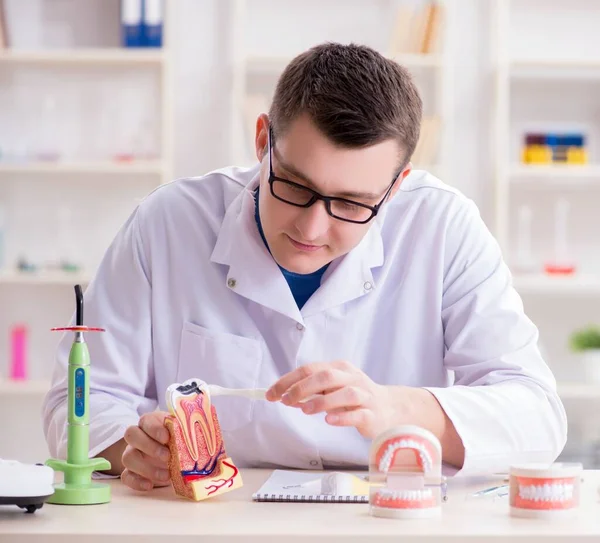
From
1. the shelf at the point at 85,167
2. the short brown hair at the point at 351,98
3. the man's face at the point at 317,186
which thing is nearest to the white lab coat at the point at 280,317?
the man's face at the point at 317,186

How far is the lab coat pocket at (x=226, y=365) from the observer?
1.59 meters

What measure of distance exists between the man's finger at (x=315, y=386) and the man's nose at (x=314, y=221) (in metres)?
0.27

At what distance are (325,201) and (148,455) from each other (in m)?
0.42

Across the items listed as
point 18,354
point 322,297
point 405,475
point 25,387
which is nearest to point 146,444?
point 405,475

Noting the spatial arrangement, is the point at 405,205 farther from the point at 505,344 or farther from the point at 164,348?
the point at 164,348

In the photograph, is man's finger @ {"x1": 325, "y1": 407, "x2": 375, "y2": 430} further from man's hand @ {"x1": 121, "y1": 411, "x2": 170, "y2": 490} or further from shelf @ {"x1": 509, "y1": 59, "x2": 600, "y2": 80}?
shelf @ {"x1": 509, "y1": 59, "x2": 600, "y2": 80}

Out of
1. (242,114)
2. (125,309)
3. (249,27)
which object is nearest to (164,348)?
(125,309)

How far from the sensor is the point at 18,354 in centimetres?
373

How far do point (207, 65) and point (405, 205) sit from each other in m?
2.33

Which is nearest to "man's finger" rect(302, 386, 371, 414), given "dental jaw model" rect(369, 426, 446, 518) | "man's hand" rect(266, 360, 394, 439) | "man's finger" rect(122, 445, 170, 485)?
"man's hand" rect(266, 360, 394, 439)

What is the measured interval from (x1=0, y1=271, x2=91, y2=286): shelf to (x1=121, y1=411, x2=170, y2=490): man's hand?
96.5 inches

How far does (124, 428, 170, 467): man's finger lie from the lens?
123cm

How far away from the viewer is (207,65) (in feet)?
12.8

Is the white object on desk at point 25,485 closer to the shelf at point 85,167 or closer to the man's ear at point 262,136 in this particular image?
the man's ear at point 262,136
